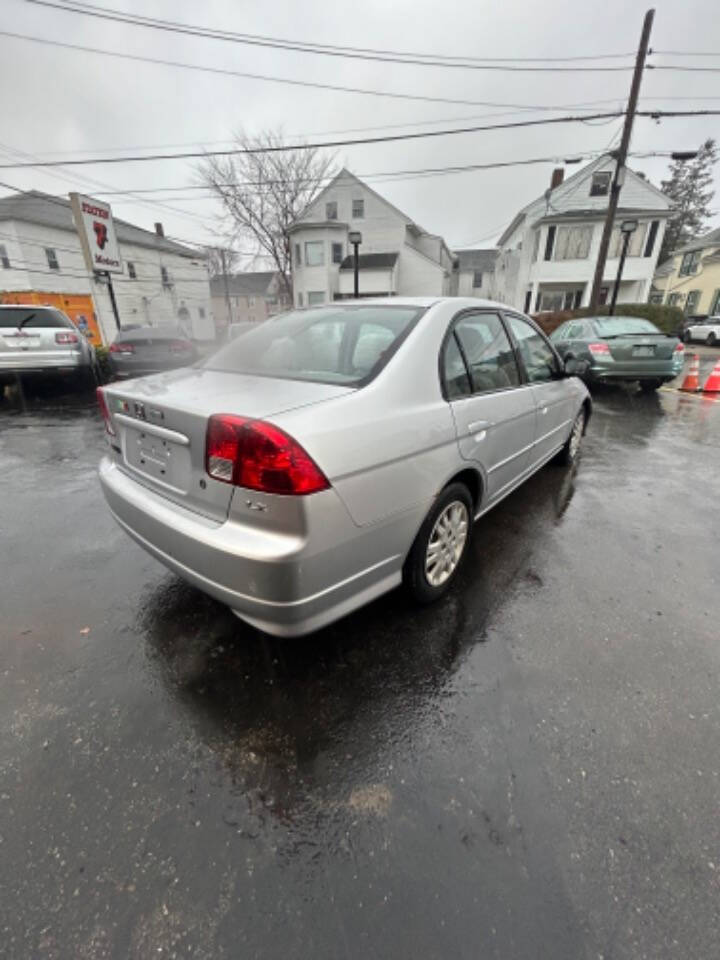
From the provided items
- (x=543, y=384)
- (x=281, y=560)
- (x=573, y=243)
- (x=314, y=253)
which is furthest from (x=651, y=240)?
(x=281, y=560)

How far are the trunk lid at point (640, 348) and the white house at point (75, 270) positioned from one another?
64.6 feet

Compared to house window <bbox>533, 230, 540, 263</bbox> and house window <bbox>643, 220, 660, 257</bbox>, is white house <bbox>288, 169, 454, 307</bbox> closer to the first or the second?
house window <bbox>533, 230, 540, 263</bbox>

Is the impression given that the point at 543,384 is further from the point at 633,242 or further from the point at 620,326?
the point at 633,242

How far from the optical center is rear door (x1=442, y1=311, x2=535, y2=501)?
7.48ft

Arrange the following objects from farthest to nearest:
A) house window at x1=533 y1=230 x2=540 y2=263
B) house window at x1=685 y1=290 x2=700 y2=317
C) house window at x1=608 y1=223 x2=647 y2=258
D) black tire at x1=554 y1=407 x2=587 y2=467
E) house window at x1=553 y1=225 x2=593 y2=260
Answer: house window at x1=685 y1=290 x2=700 y2=317 → house window at x1=533 y1=230 x2=540 y2=263 → house window at x1=553 y1=225 x2=593 y2=260 → house window at x1=608 y1=223 x2=647 y2=258 → black tire at x1=554 y1=407 x2=587 y2=467

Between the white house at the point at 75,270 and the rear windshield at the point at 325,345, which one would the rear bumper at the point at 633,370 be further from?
the white house at the point at 75,270

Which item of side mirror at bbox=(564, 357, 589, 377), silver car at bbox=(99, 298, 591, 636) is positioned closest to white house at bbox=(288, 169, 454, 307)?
side mirror at bbox=(564, 357, 589, 377)

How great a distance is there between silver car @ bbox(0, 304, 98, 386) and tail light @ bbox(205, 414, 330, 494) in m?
7.66

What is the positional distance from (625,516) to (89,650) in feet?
12.6

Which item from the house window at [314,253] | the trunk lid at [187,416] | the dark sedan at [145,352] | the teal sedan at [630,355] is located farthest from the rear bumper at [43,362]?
the house window at [314,253]

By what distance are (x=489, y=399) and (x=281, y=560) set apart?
1638 mm

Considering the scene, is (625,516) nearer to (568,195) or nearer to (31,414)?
(31,414)

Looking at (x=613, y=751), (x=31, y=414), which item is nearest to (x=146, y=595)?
(x=613, y=751)

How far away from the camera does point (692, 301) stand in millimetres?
31453
